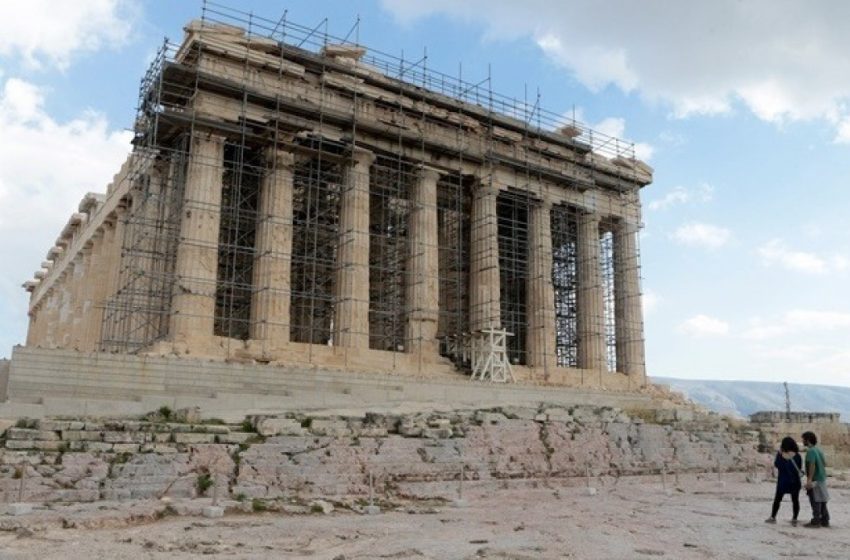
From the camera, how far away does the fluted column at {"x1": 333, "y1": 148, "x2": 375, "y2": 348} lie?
2702 cm

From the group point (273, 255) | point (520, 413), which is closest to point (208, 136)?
point (273, 255)

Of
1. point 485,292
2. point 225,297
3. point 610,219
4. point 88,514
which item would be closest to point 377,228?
point 485,292

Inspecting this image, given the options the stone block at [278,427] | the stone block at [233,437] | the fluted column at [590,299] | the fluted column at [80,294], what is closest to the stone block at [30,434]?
the stone block at [233,437]

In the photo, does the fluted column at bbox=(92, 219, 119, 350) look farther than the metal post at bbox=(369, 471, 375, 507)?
Yes

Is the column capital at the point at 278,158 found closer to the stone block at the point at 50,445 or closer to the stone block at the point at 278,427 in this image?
the stone block at the point at 278,427

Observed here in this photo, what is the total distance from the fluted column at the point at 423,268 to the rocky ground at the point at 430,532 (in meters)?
16.2

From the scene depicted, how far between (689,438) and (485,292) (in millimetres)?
12625

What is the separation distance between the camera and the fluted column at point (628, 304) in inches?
1393

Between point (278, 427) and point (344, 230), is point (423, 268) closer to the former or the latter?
point (344, 230)

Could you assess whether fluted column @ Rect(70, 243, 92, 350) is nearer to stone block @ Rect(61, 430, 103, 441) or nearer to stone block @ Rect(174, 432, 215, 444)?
stone block @ Rect(61, 430, 103, 441)

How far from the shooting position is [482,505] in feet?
40.5

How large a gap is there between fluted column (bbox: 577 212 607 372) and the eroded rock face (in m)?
15.1

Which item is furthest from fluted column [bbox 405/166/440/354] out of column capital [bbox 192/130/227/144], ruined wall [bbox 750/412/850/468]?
ruined wall [bbox 750/412/850/468]

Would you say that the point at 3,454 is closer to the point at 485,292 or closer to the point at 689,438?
the point at 689,438
